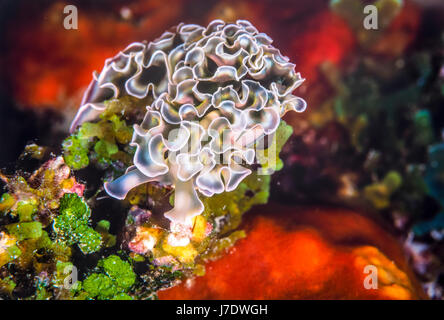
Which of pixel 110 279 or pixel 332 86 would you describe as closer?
pixel 110 279

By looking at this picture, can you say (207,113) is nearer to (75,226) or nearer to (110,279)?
(75,226)

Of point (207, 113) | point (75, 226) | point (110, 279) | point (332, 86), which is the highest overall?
point (332, 86)

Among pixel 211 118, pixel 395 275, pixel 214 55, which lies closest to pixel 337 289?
pixel 395 275

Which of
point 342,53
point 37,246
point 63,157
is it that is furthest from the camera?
point 342,53

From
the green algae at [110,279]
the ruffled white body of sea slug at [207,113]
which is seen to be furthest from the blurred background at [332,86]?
the green algae at [110,279]

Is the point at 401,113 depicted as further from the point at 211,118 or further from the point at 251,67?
the point at 211,118

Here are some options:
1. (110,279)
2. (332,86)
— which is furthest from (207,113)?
(332,86)

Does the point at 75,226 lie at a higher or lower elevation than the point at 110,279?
higher
